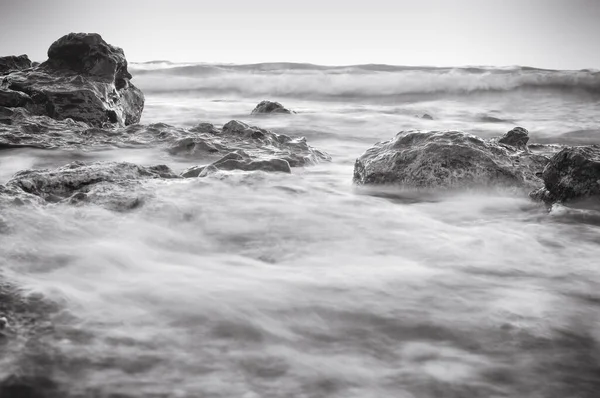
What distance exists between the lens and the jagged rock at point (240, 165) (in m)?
3.72

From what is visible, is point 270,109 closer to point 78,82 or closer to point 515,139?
point 78,82

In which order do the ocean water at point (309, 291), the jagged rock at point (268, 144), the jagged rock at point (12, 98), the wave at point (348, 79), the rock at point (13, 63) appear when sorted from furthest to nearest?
the wave at point (348, 79) → the rock at point (13, 63) → the jagged rock at point (12, 98) → the jagged rock at point (268, 144) → the ocean water at point (309, 291)

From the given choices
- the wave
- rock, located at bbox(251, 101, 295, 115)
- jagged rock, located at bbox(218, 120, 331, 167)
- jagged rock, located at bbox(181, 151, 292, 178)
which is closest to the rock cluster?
rock, located at bbox(251, 101, 295, 115)

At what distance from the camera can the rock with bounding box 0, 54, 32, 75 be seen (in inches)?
282

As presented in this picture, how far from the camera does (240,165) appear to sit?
155 inches

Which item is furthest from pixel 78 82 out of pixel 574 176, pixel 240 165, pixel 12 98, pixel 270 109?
pixel 574 176

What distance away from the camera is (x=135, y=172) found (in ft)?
11.1

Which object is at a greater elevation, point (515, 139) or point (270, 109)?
point (270, 109)

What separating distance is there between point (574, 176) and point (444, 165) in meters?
0.84

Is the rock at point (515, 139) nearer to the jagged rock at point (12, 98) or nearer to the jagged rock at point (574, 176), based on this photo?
the jagged rock at point (574, 176)

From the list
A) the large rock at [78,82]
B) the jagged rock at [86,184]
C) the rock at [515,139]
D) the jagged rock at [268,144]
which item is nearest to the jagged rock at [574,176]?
the rock at [515,139]

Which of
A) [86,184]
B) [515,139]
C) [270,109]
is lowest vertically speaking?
[86,184]

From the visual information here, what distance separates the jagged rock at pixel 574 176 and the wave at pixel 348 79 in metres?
11.2

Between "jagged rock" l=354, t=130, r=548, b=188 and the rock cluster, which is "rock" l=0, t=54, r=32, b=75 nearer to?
the rock cluster
